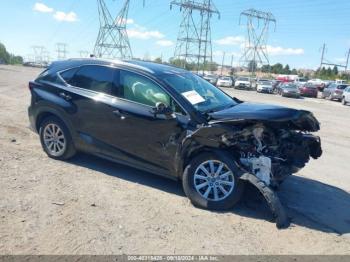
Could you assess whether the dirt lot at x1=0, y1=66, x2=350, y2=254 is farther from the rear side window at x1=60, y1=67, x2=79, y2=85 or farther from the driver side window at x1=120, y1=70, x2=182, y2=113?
the rear side window at x1=60, y1=67, x2=79, y2=85

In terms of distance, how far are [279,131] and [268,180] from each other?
0.84 m

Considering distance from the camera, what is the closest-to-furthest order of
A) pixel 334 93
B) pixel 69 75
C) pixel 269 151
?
pixel 269 151 < pixel 69 75 < pixel 334 93

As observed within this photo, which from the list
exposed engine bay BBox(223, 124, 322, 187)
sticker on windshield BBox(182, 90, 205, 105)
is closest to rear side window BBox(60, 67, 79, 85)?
sticker on windshield BBox(182, 90, 205, 105)

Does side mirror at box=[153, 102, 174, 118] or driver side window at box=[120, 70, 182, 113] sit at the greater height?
driver side window at box=[120, 70, 182, 113]

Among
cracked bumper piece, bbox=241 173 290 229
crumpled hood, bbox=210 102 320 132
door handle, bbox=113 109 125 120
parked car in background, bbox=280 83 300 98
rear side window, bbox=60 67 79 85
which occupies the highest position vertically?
rear side window, bbox=60 67 79 85

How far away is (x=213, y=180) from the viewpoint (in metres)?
5.09

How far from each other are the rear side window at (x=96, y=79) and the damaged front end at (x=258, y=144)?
1770mm

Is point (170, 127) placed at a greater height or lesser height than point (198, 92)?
lesser

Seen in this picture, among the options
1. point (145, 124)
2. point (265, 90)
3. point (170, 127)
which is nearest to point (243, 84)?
point (265, 90)

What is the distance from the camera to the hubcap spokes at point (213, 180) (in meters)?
5.02

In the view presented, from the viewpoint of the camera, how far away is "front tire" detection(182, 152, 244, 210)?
498 cm

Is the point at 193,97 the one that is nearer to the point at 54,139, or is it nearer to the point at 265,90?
the point at 54,139

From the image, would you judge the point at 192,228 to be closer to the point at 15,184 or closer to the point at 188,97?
the point at 188,97

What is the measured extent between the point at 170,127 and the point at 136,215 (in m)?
1.25
